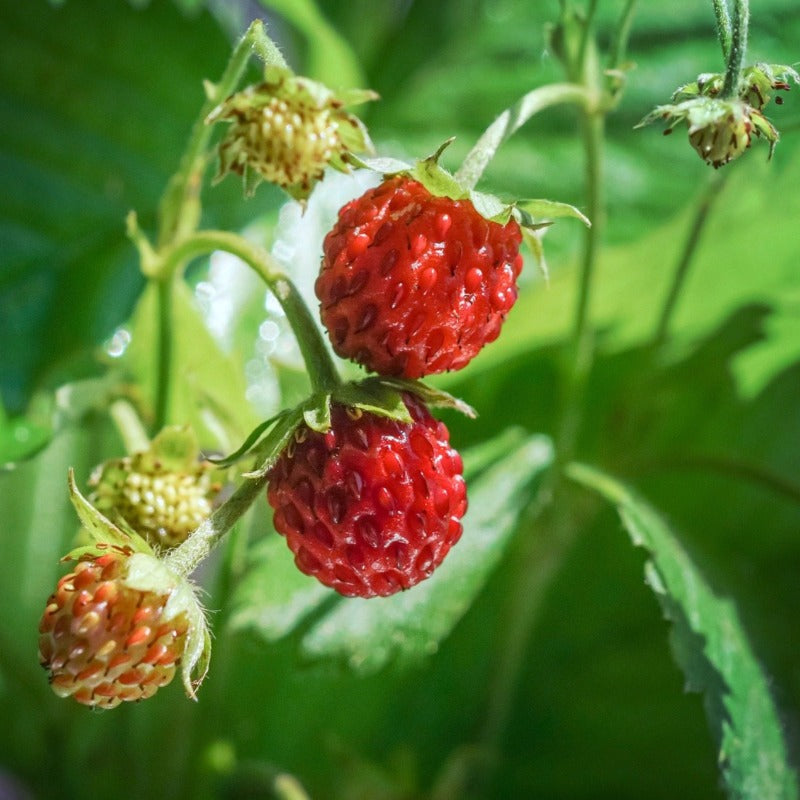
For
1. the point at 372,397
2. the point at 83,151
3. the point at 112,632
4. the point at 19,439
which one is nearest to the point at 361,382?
the point at 372,397

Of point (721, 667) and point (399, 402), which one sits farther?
point (721, 667)

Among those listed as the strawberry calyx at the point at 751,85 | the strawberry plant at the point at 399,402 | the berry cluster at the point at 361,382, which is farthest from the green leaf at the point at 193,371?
the strawberry calyx at the point at 751,85

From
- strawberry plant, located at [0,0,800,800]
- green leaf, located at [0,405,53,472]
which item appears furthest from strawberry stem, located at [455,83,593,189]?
green leaf, located at [0,405,53,472]

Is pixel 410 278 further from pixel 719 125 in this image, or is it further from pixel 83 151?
pixel 83 151

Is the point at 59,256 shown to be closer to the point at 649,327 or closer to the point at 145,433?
the point at 145,433

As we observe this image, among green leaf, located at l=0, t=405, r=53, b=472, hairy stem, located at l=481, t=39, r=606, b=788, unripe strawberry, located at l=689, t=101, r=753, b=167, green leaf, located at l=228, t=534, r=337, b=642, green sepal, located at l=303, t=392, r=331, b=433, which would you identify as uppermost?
unripe strawberry, located at l=689, t=101, r=753, b=167

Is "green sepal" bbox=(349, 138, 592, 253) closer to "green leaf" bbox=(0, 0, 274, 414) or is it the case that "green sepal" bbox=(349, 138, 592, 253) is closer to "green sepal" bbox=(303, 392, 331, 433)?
"green sepal" bbox=(303, 392, 331, 433)

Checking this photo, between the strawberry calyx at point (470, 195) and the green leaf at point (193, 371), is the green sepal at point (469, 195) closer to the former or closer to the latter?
the strawberry calyx at point (470, 195)
